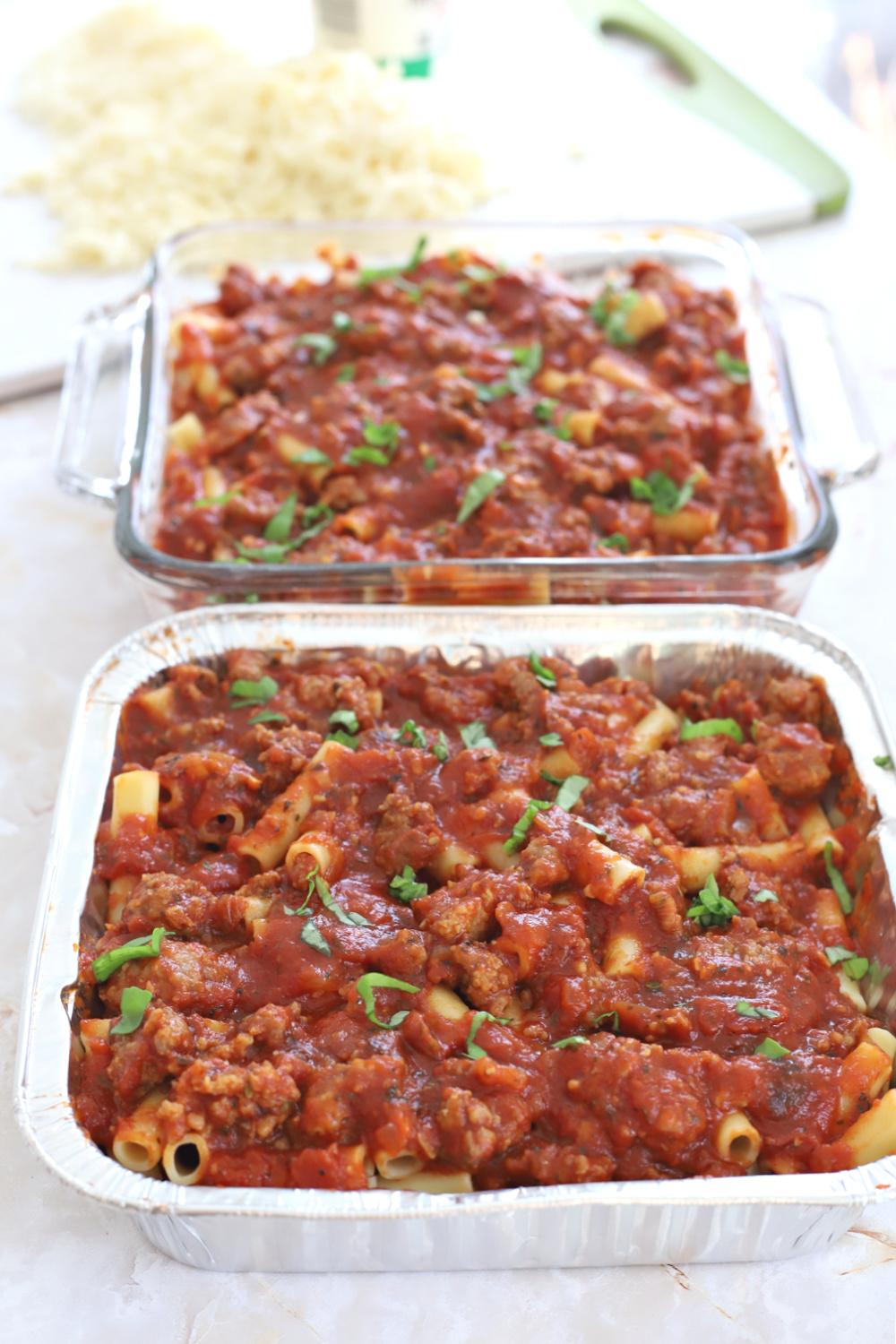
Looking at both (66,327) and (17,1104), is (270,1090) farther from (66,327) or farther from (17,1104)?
(66,327)

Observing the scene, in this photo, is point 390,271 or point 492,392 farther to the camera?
point 390,271

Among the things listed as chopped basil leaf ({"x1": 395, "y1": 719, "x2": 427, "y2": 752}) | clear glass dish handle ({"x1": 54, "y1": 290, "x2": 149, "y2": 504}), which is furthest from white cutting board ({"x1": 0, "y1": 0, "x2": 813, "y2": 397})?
chopped basil leaf ({"x1": 395, "y1": 719, "x2": 427, "y2": 752})

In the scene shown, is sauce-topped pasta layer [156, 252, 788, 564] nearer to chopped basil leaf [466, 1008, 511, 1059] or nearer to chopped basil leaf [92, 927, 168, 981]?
chopped basil leaf [92, 927, 168, 981]

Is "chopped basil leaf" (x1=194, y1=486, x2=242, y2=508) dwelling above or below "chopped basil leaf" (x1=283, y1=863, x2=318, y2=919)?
above

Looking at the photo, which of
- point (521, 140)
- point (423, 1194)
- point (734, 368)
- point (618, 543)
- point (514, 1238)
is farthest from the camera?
point (521, 140)

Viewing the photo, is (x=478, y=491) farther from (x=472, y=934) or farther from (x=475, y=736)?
(x=472, y=934)

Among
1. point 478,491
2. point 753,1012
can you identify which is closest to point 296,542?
point 478,491
